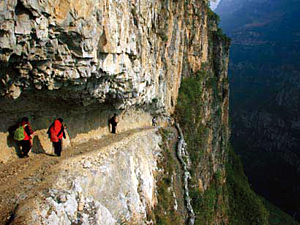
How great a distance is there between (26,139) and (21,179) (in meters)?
1.53

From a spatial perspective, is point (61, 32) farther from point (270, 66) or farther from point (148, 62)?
point (270, 66)

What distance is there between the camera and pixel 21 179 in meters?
6.61

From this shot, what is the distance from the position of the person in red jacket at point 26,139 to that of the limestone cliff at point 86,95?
0.30 metres

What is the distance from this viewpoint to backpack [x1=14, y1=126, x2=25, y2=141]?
7.42 metres

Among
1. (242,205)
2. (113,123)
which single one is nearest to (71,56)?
(113,123)

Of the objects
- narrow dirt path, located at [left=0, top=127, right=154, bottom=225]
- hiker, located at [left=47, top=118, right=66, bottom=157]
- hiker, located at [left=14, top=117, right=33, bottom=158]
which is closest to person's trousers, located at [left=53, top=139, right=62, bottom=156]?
hiker, located at [left=47, top=118, right=66, bottom=157]

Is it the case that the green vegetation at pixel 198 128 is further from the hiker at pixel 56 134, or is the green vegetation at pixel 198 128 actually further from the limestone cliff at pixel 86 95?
the hiker at pixel 56 134

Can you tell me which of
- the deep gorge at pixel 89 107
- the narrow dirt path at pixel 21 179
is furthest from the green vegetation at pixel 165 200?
the narrow dirt path at pixel 21 179

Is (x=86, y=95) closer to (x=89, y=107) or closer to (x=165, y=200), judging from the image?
(x=89, y=107)

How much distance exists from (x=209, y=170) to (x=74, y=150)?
86.4 ft

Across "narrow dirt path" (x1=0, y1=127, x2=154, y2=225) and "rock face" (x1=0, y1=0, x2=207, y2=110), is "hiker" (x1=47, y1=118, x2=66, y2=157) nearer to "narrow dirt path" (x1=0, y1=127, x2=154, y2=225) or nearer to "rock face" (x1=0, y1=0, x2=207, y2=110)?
"narrow dirt path" (x1=0, y1=127, x2=154, y2=225)

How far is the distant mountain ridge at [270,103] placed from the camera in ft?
243

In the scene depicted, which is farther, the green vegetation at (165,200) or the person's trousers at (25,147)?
the green vegetation at (165,200)

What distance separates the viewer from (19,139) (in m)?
7.46
